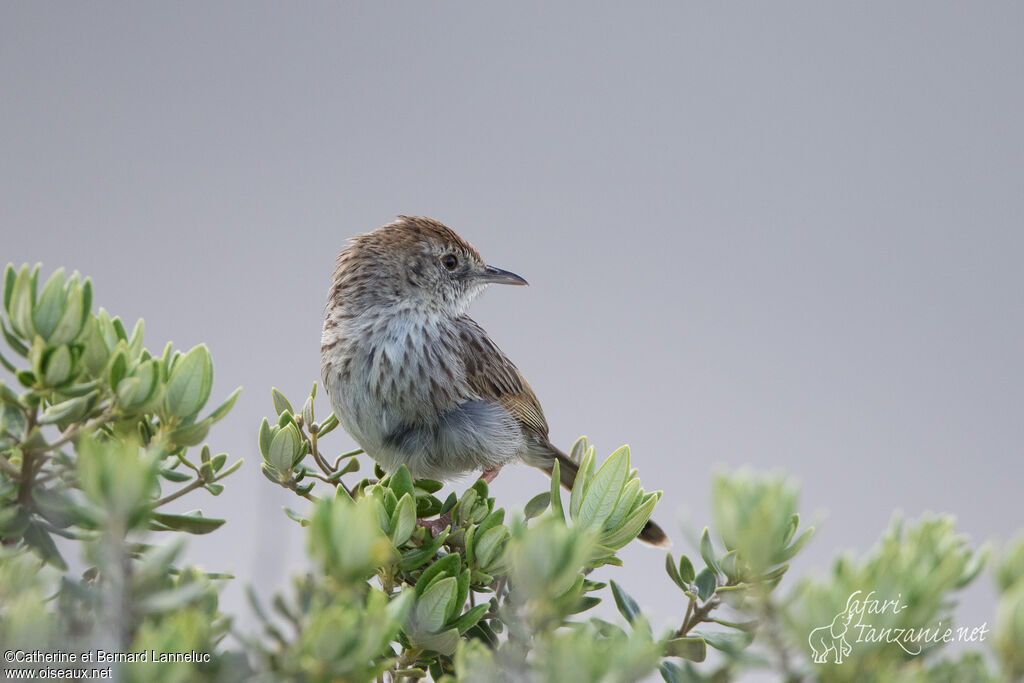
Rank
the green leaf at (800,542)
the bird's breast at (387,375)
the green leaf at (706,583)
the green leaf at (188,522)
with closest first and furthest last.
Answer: the green leaf at (188,522) < the green leaf at (800,542) < the green leaf at (706,583) < the bird's breast at (387,375)

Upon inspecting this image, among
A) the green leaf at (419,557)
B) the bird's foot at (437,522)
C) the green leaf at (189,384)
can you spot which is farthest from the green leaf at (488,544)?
the green leaf at (189,384)

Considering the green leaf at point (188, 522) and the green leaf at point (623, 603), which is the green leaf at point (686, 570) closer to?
the green leaf at point (623, 603)

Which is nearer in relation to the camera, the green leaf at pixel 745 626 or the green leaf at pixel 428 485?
the green leaf at pixel 745 626

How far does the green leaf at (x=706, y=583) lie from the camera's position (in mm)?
1398

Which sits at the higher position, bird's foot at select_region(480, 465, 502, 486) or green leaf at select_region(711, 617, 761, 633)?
bird's foot at select_region(480, 465, 502, 486)

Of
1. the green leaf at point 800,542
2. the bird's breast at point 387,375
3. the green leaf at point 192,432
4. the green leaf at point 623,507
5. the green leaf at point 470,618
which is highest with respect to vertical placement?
the bird's breast at point 387,375

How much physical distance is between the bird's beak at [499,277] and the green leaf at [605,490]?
207cm

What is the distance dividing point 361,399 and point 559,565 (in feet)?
5.98

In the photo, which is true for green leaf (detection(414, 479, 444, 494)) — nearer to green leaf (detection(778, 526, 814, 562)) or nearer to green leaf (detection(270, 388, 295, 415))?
green leaf (detection(270, 388, 295, 415))

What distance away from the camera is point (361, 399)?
107 inches

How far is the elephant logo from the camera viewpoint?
3.09 ft

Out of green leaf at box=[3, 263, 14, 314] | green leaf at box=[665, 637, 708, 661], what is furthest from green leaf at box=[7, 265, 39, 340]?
green leaf at box=[665, 637, 708, 661]

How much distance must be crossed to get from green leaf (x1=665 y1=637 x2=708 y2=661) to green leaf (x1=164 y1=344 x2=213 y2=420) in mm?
754

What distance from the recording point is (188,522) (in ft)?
3.91
